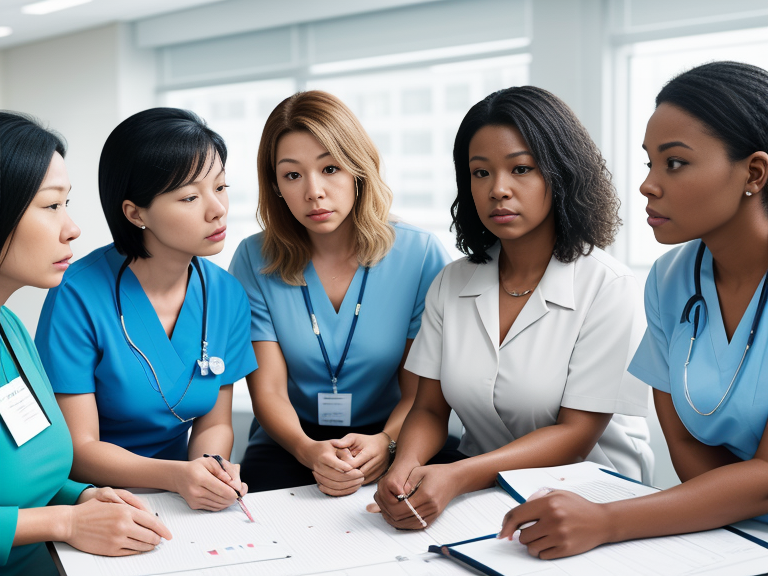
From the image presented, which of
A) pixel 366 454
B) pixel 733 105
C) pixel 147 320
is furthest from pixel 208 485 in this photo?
pixel 733 105

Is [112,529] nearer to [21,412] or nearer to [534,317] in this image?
[21,412]

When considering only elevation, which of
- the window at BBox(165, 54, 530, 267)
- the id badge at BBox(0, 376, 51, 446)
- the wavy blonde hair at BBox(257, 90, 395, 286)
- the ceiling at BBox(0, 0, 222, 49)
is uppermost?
→ the ceiling at BBox(0, 0, 222, 49)

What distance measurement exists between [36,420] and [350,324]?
93 centimetres

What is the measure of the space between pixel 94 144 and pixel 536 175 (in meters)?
6.34

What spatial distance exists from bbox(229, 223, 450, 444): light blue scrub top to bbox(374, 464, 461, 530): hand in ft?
2.31

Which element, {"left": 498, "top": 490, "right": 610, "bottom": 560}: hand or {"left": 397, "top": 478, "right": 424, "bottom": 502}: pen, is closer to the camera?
{"left": 498, "top": 490, "right": 610, "bottom": 560}: hand

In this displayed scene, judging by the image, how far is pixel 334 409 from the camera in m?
2.06

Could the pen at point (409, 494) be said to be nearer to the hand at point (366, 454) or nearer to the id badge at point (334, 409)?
the hand at point (366, 454)

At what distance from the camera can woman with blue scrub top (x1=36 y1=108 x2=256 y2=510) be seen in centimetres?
160

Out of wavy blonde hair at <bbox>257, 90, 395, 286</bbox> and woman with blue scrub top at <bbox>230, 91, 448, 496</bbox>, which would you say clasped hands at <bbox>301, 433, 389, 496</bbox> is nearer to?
woman with blue scrub top at <bbox>230, 91, 448, 496</bbox>

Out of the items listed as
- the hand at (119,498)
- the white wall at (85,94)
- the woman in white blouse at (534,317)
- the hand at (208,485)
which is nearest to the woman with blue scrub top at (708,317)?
the woman in white blouse at (534,317)

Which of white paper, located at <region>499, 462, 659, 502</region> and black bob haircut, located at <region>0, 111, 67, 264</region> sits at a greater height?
black bob haircut, located at <region>0, 111, 67, 264</region>

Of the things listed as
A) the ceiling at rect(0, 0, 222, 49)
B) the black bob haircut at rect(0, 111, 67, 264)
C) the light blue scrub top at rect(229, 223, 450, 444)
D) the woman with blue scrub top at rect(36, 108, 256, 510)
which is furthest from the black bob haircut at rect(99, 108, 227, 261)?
the ceiling at rect(0, 0, 222, 49)

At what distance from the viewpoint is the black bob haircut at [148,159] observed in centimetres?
164
